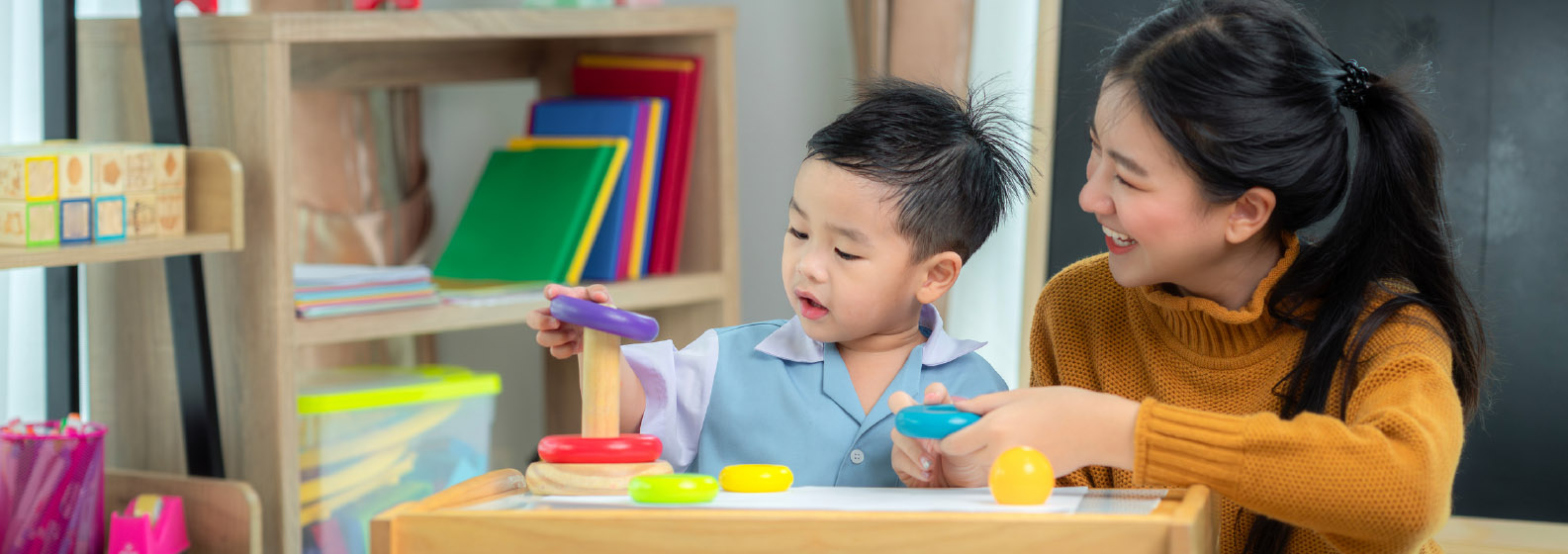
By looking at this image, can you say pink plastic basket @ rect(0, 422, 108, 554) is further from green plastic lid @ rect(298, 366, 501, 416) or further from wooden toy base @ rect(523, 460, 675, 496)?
wooden toy base @ rect(523, 460, 675, 496)

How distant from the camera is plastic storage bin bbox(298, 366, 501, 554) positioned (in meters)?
1.63

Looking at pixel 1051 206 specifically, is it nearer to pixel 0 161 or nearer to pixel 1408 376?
pixel 1408 376

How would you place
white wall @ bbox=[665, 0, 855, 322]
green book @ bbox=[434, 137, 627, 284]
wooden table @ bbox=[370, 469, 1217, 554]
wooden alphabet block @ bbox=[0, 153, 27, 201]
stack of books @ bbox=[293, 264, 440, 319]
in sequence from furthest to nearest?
white wall @ bbox=[665, 0, 855, 322], green book @ bbox=[434, 137, 627, 284], stack of books @ bbox=[293, 264, 440, 319], wooden alphabet block @ bbox=[0, 153, 27, 201], wooden table @ bbox=[370, 469, 1217, 554]

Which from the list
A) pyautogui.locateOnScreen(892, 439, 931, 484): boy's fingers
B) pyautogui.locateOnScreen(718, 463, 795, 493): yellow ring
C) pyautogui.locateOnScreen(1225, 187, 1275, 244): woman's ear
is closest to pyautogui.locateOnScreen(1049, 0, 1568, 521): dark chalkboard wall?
pyautogui.locateOnScreen(1225, 187, 1275, 244): woman's ear

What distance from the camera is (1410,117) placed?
A: 3.27 ft

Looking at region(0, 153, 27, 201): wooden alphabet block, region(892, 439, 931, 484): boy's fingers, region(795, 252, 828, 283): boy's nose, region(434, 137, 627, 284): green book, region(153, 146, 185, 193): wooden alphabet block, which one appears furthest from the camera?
region(434, 137, 627, 284): green book

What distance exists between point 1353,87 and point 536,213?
120 centimetres

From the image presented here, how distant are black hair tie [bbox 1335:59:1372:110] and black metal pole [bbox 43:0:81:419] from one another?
1284mm

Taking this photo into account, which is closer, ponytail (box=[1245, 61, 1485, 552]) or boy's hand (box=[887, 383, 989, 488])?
boy's hand (box=[887, 383, 989, 488])

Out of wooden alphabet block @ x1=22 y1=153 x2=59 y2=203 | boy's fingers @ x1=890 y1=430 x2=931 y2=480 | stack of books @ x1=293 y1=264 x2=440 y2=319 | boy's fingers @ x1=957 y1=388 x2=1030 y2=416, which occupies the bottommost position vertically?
stack of books @ x1=293 y1=264 x2=440 y2=319

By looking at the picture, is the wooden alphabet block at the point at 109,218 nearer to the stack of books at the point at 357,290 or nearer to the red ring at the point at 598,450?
the stack of books at the point at 357,290

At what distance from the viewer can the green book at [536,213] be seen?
6.13 feet

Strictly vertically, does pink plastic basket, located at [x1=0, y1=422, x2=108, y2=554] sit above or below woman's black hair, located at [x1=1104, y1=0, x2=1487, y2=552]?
below

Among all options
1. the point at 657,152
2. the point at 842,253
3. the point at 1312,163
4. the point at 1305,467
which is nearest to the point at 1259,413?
the point at 1305,467
